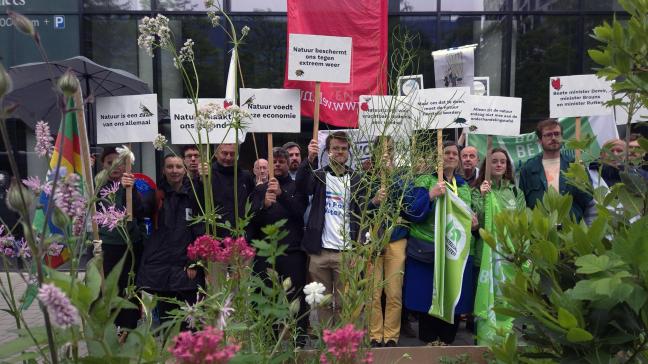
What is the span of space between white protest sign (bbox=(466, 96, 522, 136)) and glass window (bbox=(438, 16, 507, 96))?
5036 millimetres

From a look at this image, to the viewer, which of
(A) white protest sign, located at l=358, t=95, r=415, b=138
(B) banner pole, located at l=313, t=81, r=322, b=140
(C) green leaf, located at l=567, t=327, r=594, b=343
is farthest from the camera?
(B) banner pole, located at l=313, t=81, r=322, b=140

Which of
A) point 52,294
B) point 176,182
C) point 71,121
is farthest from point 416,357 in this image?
point 176,182

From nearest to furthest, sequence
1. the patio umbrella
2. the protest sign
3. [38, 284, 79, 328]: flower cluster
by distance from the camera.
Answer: [38, 284, 79, 328]: flower cluster < the patio umbrella < the protest sign

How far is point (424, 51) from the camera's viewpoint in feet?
31.8

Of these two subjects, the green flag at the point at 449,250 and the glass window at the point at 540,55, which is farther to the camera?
the glass window at the point at 540,55

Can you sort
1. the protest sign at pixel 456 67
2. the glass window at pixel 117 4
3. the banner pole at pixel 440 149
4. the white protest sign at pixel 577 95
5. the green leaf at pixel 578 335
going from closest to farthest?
the green leaf at pixel 578 335
the banner pole at pixel 440 149
the white protest sign at pixel 577 95
the protest sign at pixel 456 67
the glass window at pixel 117 4

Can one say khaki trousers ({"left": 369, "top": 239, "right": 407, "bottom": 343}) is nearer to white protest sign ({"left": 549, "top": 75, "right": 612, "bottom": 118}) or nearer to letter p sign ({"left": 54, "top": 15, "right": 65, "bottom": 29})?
white protest sign ({"left": 549, "top": 75, "right": 612, "bottom": 118})

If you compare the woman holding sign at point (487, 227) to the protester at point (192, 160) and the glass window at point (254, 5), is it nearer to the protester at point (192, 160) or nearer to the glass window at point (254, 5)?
the protester at point (192, 160)

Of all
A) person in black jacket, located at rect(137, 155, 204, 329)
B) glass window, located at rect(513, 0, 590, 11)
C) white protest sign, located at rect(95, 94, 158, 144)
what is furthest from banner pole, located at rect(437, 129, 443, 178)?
glass window, located at rect(513, 0, 590, 11)

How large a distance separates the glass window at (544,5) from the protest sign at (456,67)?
4694mm

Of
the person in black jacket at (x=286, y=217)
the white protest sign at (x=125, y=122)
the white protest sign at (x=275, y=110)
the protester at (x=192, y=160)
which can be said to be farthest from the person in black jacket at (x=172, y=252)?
the white protest sign at (x=275, y=110)

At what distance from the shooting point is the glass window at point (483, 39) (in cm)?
966

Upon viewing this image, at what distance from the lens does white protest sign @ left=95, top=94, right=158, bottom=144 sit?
4.38 metres

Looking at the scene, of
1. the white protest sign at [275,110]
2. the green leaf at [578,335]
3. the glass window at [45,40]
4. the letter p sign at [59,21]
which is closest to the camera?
the green leaf at [578,335]
